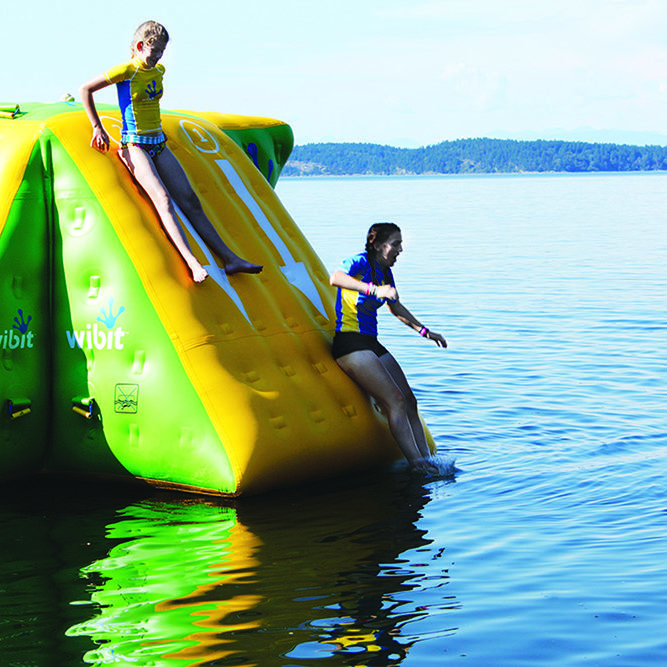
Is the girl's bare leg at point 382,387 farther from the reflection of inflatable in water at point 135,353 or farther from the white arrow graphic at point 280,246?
the white arrow graphic at point 280,246

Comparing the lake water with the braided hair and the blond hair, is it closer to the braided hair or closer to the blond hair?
the braided hair

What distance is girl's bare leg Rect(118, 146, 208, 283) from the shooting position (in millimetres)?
7133

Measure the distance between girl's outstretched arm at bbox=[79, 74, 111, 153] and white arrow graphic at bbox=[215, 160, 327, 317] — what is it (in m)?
1.09

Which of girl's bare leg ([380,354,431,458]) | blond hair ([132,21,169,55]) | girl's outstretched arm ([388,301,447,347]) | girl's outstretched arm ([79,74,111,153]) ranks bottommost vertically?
girl's bare leg ([380,354,431,458])

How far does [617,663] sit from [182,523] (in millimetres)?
2944

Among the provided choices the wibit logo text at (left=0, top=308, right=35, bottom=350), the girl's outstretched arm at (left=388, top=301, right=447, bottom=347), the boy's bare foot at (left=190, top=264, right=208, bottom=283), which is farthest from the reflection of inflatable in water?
the girl's outstretched arm at (left=388, top=301, right=447, bottom=347)

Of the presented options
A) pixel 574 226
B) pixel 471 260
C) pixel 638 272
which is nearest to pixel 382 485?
pixel 638 272

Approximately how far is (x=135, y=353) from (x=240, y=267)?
100 cm

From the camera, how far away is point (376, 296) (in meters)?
7.01

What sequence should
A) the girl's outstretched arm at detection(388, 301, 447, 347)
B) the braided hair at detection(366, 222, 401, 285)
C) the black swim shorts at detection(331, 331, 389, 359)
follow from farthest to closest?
the girl's outstretched arm at detection(388, 301, 447, 347) < the black swim shorts at detection(331, 331, 389, 359) < the braided hair at detection(366, 222, 401, 285)

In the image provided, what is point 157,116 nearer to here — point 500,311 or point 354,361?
point 354,361

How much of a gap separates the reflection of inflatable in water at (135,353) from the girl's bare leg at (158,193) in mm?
84

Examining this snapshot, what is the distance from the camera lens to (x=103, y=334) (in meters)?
7.02

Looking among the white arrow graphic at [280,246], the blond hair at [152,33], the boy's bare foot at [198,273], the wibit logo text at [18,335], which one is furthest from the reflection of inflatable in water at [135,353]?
the blond hair at [152,33]
